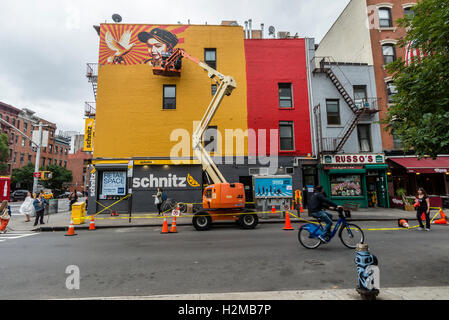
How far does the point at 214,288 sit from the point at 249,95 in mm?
16195

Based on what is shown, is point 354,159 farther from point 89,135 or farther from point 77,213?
point 89,135

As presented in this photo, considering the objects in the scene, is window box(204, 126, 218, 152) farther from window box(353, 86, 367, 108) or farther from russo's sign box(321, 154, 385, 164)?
window box(353, 86, 367, 108)

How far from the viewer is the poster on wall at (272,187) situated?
1418 cm

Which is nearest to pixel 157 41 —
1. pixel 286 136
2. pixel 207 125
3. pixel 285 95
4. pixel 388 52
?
pixel 207 125

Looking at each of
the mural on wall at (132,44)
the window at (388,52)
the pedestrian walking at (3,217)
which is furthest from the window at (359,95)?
Result: the pedestrian walking at (3,217)

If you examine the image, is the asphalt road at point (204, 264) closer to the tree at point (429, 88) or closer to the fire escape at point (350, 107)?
the tree at point (429, 88)

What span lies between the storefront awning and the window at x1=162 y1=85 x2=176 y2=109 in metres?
17.6

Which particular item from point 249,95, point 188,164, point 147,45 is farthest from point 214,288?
point 147,45

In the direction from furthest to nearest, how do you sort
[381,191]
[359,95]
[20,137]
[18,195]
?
[20,137]
[18,195]
[359,95]
[381,191]

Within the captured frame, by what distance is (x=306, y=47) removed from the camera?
19344 mm

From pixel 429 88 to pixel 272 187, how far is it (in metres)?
9.55

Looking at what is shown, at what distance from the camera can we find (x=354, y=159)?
58.6 feet

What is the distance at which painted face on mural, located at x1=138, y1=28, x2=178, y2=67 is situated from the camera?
18.2 metres
